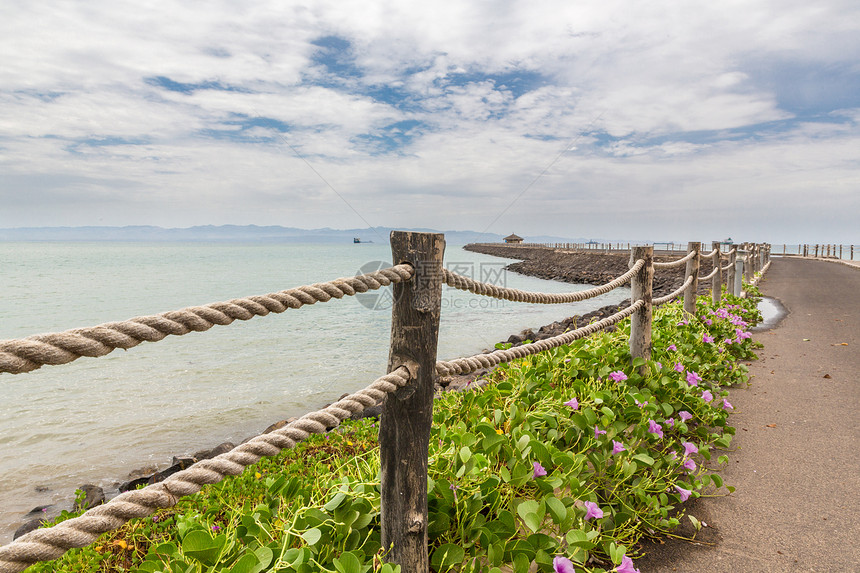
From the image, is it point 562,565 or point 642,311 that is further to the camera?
point 642,311

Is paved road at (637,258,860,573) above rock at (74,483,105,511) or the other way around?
above

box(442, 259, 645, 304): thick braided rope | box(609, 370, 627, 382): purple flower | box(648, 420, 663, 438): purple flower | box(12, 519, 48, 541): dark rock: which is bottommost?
box(12, 519, 48, 541): dark rock

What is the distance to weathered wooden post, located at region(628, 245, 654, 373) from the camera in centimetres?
364

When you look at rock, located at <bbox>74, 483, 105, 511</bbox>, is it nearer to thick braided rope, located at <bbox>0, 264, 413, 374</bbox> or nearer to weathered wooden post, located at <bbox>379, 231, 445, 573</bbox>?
weathered wooden post, located at <bbox>379, 231, 445, 573</bbox>

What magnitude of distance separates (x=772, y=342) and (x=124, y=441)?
8.89 metres

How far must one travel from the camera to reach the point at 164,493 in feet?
3.59

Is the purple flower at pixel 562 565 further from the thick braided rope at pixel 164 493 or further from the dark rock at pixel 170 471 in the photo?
the dark rock at pixel 170 471

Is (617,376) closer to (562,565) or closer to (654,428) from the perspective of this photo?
(654,428)

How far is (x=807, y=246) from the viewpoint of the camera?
128ft

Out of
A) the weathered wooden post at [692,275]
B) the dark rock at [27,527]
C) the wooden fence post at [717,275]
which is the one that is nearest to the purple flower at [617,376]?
the weathered wooden post at [692,275]

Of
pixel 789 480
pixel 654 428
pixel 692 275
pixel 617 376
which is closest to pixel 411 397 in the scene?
pixel 654 428

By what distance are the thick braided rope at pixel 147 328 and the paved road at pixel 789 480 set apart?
1.87 metres

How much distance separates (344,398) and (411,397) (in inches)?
11.3

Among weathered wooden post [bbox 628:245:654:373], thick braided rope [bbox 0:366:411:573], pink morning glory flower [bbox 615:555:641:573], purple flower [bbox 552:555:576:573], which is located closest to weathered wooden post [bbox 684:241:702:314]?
weathered wooden post [bbox 628:245:654:373]
